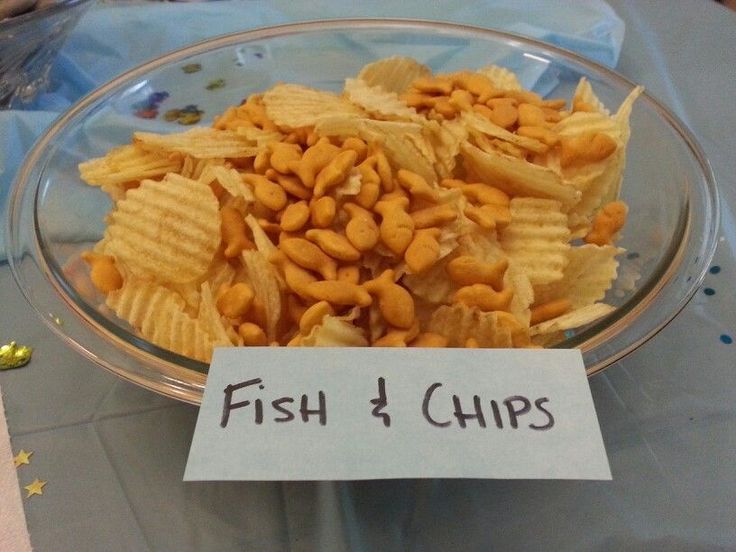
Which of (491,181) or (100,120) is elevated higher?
(491,181)

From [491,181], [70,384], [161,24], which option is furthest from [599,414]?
[161,24]

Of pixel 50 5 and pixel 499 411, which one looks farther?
pixel 50 5

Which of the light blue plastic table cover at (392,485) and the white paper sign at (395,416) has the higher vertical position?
the white paper sign at (395,416)

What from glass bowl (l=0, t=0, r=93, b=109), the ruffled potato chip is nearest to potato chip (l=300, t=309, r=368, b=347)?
the ruffled potato chip

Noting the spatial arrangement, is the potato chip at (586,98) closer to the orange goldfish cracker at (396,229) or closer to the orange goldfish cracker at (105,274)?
the orange goldfish cracker at (396,229)

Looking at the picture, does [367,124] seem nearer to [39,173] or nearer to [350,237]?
[350,237]

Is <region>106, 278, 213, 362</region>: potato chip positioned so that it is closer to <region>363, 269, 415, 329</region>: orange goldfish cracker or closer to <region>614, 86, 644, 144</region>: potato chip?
<region>363, 269, 415, 329</region>: orange goldfish cracker

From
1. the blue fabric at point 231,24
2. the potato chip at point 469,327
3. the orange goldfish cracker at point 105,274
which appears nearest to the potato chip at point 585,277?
the potato chip at point 469,327
